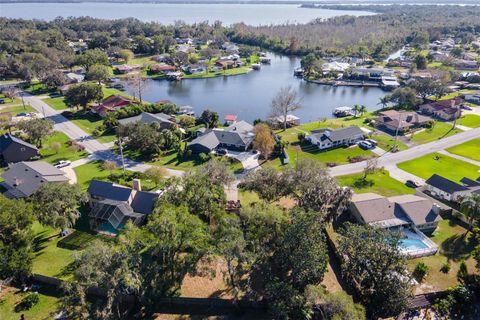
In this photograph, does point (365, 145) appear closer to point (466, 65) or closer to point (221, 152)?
point (221, 152)

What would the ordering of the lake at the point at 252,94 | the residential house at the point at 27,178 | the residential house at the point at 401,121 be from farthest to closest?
the lake at the point at 252,94 → the residential house at the point at 401,121 → the residential house at the point at 27,178

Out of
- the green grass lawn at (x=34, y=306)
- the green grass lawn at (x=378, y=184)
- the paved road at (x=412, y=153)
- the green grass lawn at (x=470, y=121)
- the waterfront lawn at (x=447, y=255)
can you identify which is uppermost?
the green grass lawn at (x=470, y=121)

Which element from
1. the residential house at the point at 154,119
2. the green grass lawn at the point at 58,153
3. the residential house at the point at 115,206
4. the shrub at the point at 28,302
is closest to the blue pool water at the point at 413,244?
the residential house at the point at 115,206

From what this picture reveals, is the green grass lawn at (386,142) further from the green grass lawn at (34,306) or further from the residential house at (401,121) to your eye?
the green grass lawn at (34,306)

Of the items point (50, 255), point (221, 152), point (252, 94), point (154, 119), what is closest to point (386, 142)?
point (221, 152)

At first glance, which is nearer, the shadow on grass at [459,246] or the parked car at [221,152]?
the shadow on grass at [459,246]

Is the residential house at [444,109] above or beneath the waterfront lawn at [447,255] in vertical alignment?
above

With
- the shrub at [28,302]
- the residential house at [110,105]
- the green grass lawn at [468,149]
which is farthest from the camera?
the residential house at [110,105]

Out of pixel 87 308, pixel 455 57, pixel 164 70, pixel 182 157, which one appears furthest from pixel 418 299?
pixel 455 57
